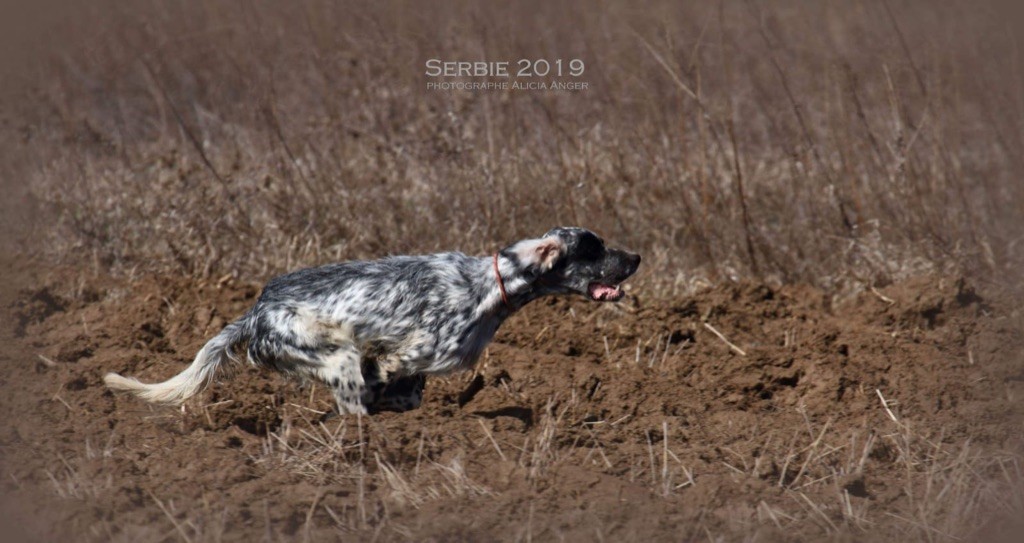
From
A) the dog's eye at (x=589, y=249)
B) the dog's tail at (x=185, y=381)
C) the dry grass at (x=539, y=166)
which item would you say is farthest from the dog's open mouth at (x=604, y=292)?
the dry grass at (x=539, y=166)

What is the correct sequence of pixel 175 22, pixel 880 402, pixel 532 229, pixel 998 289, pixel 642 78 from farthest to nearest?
pixel 175 22 → pixel 642 78 → pixel 532 229 → pixel 998 289 → pixel 880 402

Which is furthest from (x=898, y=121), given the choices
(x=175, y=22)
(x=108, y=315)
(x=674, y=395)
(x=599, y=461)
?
(x=175, y=22)

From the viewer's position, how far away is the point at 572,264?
20.1ft

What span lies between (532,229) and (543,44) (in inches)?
95.2

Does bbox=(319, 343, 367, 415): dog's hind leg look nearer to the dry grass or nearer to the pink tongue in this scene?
the pink tongue

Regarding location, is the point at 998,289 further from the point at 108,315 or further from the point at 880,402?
the point at 108,315

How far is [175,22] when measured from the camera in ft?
40.6

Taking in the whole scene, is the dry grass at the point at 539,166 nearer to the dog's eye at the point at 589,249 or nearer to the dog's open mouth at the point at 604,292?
the dog's eye at the point at 589,249

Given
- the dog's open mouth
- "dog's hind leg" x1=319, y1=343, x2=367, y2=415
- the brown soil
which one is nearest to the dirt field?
the brown soil

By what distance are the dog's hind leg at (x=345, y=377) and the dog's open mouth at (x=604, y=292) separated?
129 cm

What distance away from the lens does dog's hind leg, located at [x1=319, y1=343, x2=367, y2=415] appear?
5691 mm

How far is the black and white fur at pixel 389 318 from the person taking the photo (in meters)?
5.74

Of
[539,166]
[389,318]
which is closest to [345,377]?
[389,318]

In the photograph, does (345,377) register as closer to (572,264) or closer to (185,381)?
(185,381)
